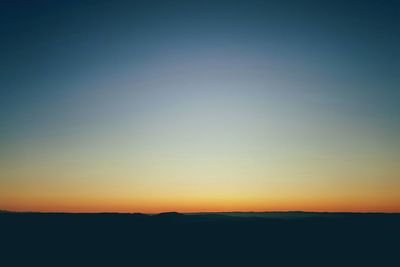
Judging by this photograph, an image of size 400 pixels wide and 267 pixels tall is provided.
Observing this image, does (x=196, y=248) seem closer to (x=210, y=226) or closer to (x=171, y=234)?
(x=171, y=234)

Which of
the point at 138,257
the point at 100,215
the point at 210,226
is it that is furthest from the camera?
the point at 100,215

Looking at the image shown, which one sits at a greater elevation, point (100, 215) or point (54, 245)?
point (100, 215)

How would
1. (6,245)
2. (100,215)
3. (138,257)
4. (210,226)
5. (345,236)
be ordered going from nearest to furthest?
(138,257) → (6,245) → (345,236) → (210,226) → (100,215)

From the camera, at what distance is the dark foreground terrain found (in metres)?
62.2

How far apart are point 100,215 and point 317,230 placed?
51.9m

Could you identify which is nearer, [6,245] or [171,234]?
[6,245]

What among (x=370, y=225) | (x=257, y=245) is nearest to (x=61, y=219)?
(x=257, y=245)

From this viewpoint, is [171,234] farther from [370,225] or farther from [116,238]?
[370,225]

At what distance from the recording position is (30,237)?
241 feet

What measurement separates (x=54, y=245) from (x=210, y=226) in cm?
3483

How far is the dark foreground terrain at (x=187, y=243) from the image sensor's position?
2448 inches

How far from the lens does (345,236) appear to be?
8050 cm

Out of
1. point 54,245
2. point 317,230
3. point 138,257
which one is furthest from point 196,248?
point 317,230

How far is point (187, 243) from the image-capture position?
73750 millimetres
